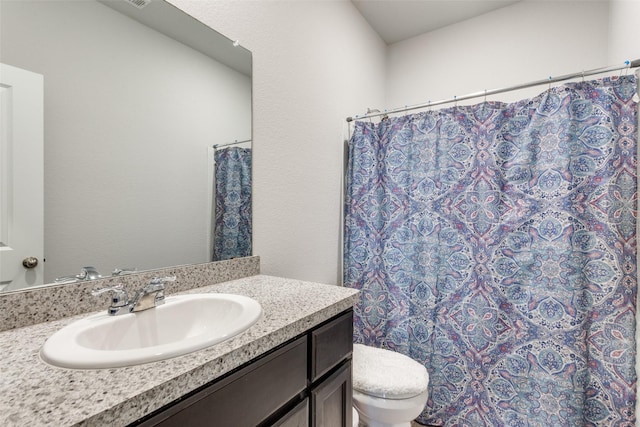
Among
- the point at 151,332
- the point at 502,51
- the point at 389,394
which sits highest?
the point at 502,51

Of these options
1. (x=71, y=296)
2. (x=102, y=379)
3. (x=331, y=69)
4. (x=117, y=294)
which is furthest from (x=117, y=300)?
(x=331, y=69)

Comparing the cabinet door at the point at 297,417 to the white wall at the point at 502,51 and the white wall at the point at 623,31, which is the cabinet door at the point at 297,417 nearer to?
the white wall at the point at 623,31

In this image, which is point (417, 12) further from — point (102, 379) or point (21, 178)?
point (102, 379)

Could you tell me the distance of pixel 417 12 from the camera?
2164mm

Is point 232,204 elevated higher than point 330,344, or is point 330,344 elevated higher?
point 232,204

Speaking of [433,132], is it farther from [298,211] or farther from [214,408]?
[214,408]

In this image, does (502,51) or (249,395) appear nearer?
(249,395)

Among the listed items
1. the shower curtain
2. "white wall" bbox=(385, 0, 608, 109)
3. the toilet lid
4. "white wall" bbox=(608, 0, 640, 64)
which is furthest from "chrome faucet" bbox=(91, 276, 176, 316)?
"white wall" bbox=(385, 0, 608, 109)

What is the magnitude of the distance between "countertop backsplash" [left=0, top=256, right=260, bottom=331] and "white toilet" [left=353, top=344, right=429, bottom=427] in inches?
34.6

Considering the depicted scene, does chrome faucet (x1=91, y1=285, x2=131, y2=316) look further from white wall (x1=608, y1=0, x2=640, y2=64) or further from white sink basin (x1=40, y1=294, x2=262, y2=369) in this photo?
white wall (x1=608, y1=0, x2=640, y2=64)

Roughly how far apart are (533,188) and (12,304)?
6.62 ft

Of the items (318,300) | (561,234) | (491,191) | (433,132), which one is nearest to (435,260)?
(491,191)

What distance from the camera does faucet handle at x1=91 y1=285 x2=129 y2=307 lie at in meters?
0.80

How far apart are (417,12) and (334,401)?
252cm
